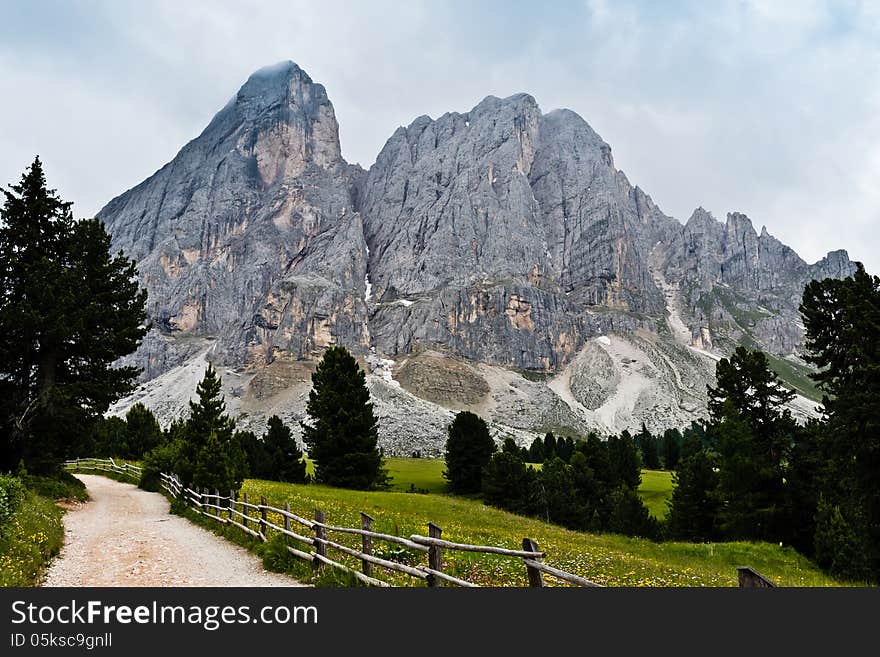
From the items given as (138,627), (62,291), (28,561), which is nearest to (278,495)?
(62,291)

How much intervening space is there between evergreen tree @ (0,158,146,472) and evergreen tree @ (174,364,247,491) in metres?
6.82

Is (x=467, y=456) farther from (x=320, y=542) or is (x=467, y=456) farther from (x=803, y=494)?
(x=320, y=542)

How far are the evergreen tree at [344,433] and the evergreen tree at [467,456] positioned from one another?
2459 cm

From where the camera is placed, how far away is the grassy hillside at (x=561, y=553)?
46.5ft

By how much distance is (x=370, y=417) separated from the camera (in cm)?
4991

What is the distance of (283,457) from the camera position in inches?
2506

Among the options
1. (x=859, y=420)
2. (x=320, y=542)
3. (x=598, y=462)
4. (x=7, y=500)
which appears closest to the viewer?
(x=320, y=542)

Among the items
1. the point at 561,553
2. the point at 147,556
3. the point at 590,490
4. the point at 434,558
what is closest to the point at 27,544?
the point at 147,556

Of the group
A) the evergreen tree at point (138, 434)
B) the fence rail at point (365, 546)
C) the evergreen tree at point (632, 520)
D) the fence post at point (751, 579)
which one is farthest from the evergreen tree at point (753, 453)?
the evergreen tree at point (138, 434)

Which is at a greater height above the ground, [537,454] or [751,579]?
[751,579]

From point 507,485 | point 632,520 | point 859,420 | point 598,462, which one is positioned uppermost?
point 859,420

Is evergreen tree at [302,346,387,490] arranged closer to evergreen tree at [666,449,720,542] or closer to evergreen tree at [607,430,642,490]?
evergreen tree at [666,449,720,542]

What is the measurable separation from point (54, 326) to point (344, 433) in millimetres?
Result: 25188

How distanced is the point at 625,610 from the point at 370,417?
44485mm
